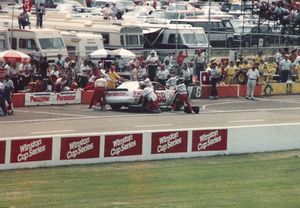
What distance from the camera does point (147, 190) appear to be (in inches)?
910

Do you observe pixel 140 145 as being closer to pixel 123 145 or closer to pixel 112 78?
pixel 123 145

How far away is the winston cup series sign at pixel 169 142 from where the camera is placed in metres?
27.0

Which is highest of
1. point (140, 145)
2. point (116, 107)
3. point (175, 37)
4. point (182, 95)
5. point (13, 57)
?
point (175, 37)

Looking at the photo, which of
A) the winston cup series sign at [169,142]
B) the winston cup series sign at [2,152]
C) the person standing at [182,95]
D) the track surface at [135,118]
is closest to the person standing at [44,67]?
the track surface at [135,118]

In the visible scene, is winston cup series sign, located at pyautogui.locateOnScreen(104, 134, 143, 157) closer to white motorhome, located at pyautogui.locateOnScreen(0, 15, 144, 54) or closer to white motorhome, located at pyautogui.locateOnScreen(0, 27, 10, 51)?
white motorhome, located at pyautogui.locateOnScreen(0, 27, 10, 51)

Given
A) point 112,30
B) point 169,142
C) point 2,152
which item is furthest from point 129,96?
point 112,30

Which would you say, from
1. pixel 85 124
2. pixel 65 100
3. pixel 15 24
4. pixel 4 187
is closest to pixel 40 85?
pixel 65 100

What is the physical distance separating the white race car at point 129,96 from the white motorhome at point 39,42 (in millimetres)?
7709

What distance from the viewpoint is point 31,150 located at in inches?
981

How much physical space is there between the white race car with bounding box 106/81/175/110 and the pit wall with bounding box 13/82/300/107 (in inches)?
85.5

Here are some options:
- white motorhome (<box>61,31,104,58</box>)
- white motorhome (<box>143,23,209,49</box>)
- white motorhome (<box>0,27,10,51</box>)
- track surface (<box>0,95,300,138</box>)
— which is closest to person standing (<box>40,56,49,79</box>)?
track surface (<box>0,95,300,138</box>)

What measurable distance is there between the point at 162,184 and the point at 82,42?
23.1m

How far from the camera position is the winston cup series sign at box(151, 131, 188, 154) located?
88.7ft

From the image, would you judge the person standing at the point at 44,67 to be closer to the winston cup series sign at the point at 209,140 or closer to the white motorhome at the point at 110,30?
the white motorhome at the point at 110,30
